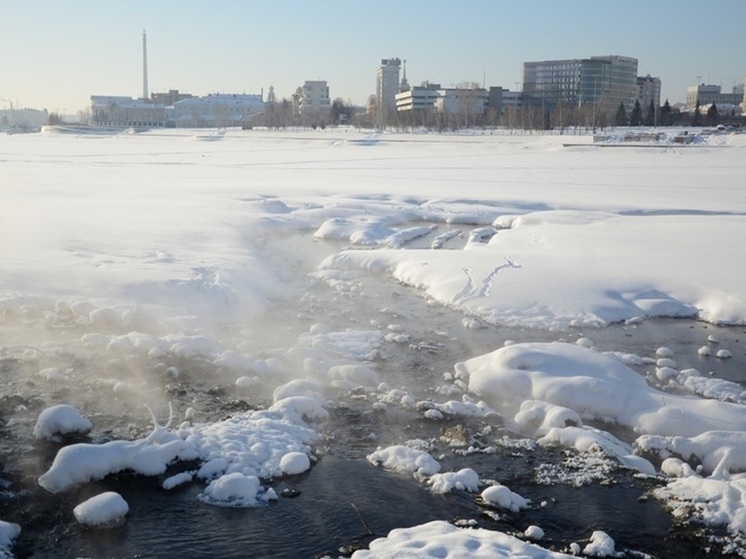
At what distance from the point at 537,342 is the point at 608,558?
533 centimetres

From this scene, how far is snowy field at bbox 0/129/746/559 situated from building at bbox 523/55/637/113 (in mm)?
139215

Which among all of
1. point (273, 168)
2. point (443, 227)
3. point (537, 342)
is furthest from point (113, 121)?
point (537, 342)

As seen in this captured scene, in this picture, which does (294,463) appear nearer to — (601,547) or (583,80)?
(601,547)

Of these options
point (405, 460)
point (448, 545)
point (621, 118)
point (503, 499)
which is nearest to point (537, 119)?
point (621, 118)

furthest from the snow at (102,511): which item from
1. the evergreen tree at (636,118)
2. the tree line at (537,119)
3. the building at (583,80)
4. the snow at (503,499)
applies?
the building at (583,80)

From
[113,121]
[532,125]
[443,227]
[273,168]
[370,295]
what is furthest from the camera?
[113,121]

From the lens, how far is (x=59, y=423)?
7.34 meters

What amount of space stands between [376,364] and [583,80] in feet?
525

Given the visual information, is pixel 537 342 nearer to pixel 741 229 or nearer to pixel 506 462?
pixel 506 462

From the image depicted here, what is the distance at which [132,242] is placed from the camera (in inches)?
657

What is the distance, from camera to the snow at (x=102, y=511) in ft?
19.4

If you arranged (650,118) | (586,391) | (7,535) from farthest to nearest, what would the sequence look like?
1. (650,118)
2. (586,391)
3. (7,535)

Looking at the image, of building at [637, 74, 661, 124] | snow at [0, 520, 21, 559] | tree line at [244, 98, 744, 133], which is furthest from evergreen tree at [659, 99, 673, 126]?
snow at [0, 520, 21, 559]

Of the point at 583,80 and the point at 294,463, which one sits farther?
the point at 583,80
